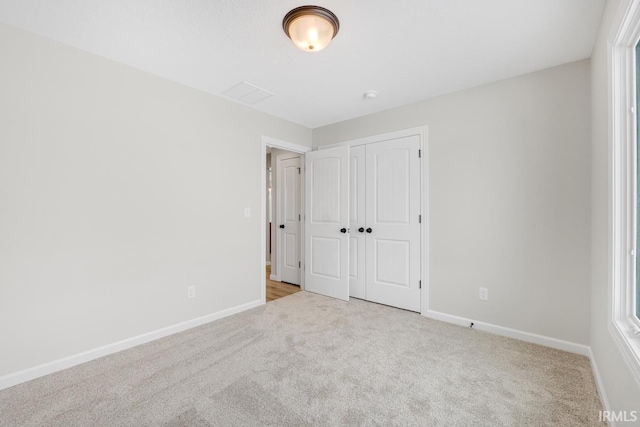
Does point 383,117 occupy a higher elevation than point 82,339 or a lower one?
higher

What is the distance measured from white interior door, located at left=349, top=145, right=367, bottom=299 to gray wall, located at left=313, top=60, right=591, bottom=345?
2.70 ft

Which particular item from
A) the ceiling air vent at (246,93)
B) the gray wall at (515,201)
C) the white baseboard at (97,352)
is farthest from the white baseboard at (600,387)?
the ceiling air vent at (246,93)

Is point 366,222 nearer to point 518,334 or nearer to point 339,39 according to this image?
point 518,334

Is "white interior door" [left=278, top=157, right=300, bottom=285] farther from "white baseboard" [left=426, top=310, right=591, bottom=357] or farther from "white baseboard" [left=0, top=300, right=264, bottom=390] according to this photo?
"white baseboard" [left=426, top=310, right=591, bottom=357]

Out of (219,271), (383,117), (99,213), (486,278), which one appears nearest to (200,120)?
(99,213)

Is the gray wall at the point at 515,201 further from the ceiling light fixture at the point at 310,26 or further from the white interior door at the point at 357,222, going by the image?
the ceiling light fixture at the point at 310,26

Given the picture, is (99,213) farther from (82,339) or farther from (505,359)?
(505,359)

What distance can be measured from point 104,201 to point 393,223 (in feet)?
9.34

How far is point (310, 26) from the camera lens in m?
1.74

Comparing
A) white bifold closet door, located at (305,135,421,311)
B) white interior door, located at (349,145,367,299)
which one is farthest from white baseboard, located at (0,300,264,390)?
white interior door, located at (349,145,367,299)

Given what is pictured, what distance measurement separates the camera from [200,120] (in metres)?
2.91

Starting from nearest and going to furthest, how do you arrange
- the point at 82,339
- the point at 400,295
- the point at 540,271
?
the point at 82,339, the point at 540,271, the point at 400,295

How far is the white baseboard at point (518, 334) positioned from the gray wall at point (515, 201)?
4 cm

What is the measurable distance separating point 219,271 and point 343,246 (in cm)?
154
